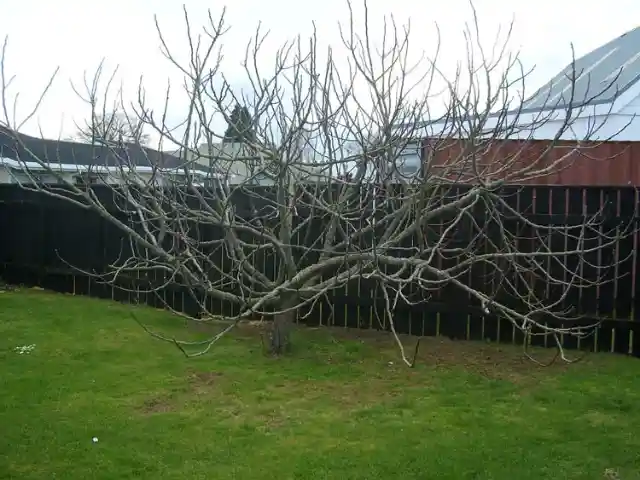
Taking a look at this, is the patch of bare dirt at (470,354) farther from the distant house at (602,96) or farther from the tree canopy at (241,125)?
the distant house at (602,96)

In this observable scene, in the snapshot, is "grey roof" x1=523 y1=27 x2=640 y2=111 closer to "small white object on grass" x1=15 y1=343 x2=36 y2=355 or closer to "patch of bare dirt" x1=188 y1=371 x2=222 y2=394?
"patch of bare dirt" x1=188 y1=371 x2=222 y2=394

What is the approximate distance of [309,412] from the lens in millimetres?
4645

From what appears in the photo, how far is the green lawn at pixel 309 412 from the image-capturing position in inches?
151

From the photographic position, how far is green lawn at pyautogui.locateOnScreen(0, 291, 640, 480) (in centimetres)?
384

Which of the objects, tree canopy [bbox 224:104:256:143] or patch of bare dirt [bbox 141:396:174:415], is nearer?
patch of bare dirt [bbox 141:396:174:415]

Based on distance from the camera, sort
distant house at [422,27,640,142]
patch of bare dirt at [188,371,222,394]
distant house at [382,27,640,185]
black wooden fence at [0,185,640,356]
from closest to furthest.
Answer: patch of bare dirt at [188,371,222,394]
distant house at [382,27,640,185]
black wooden fence at [0,185,640,356]
distant house at [422,27,640,142]

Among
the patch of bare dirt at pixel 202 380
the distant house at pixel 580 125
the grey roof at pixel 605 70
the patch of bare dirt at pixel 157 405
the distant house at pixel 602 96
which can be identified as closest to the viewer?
the patch of bare dirt at pixel 157 405

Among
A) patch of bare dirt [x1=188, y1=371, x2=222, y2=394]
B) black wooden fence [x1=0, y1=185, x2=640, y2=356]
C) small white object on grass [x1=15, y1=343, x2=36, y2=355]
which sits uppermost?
black wooden fence [x1=0, y1=185, x2=640, y2=356]

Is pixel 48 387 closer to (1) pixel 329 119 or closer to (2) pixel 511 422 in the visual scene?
(1) pixel 329 119

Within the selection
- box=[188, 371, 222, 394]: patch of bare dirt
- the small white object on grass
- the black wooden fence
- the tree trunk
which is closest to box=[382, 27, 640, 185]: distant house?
the black wooden fence

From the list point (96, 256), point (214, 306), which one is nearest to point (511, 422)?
point (214, 306)

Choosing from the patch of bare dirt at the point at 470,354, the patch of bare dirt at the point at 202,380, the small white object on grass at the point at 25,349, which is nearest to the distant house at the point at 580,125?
the patch of bare dirt at the point at 470,354

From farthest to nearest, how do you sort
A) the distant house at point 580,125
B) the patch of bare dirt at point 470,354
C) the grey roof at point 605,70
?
the grey roof at point 605,70 → the patch of bare dirt at point 470,354 → the distant house at point 580,125

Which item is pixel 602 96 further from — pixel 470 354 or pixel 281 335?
pixel 281 335
